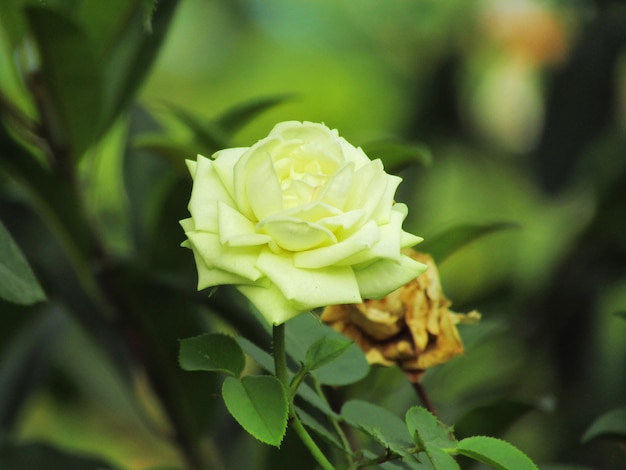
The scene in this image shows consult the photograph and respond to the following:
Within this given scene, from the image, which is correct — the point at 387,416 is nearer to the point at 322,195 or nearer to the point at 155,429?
the point at 322,195

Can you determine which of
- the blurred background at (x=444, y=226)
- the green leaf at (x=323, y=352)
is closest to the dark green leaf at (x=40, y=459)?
the blurred background at (x=444, y=226)

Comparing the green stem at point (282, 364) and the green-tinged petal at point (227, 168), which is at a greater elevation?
the green-tinged petal at point (227, 168)

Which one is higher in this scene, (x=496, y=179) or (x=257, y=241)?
(x=257, y=241)

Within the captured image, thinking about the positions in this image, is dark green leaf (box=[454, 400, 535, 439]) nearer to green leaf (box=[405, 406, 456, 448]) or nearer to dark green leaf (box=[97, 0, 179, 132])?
green leaf (box=[405, 406, 456, 448])

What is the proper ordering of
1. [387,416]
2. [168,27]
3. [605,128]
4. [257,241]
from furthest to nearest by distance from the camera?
[605,128] < [168,27] < [387,416] < [257,241]

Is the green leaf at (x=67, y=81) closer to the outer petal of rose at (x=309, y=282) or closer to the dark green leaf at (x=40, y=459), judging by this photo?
the dark green leaf at (x=40, y=459)

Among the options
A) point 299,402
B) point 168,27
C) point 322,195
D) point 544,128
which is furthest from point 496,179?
point 322,195

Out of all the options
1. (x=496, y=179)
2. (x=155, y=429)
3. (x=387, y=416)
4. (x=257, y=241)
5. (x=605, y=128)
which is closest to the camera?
(x=257, y=241)
